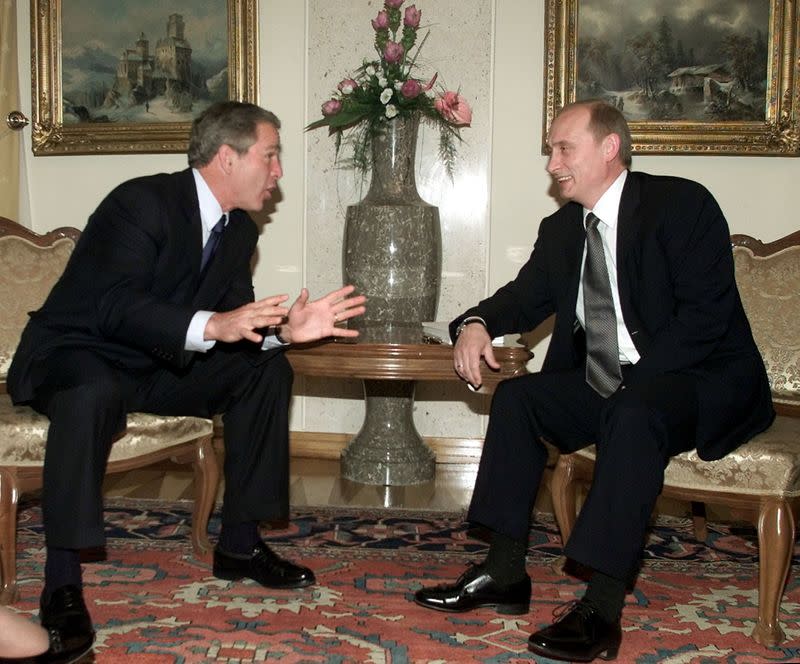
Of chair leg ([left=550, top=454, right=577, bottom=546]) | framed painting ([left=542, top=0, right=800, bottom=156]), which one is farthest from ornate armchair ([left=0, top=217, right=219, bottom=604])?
framed painting ([left=542, top=0, right=800, bottom=156])

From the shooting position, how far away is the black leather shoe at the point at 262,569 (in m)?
3.10

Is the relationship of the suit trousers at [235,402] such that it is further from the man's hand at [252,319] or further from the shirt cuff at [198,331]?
the man's hand at [252,319]

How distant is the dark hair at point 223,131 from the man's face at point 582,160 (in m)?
0.95

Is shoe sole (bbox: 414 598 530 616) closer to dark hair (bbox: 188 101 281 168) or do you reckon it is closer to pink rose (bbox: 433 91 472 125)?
dark hair (bbox: 188 101 281 168)

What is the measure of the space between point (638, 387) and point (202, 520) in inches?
59.2

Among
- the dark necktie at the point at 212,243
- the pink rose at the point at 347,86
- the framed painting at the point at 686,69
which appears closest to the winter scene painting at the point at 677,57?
Result: the framed painting at the point at 686,69

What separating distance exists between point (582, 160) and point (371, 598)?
1.43 m

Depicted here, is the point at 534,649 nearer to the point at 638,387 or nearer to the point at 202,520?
the point at 638,387

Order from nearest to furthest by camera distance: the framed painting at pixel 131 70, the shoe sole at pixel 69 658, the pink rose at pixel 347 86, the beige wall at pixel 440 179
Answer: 1. the shoe sole at pixel 69 658
2. the pink rose at pixel 347 86
3. the beige wall at pixel 440 179
4. the framed painting at pixel 131 70

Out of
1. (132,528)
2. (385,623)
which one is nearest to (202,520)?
(132,528)

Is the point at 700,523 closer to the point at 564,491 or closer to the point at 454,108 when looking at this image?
the point at 564,491

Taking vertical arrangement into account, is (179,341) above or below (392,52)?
below

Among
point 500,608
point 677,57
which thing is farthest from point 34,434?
point 677,57

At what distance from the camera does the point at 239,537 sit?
125 inches
